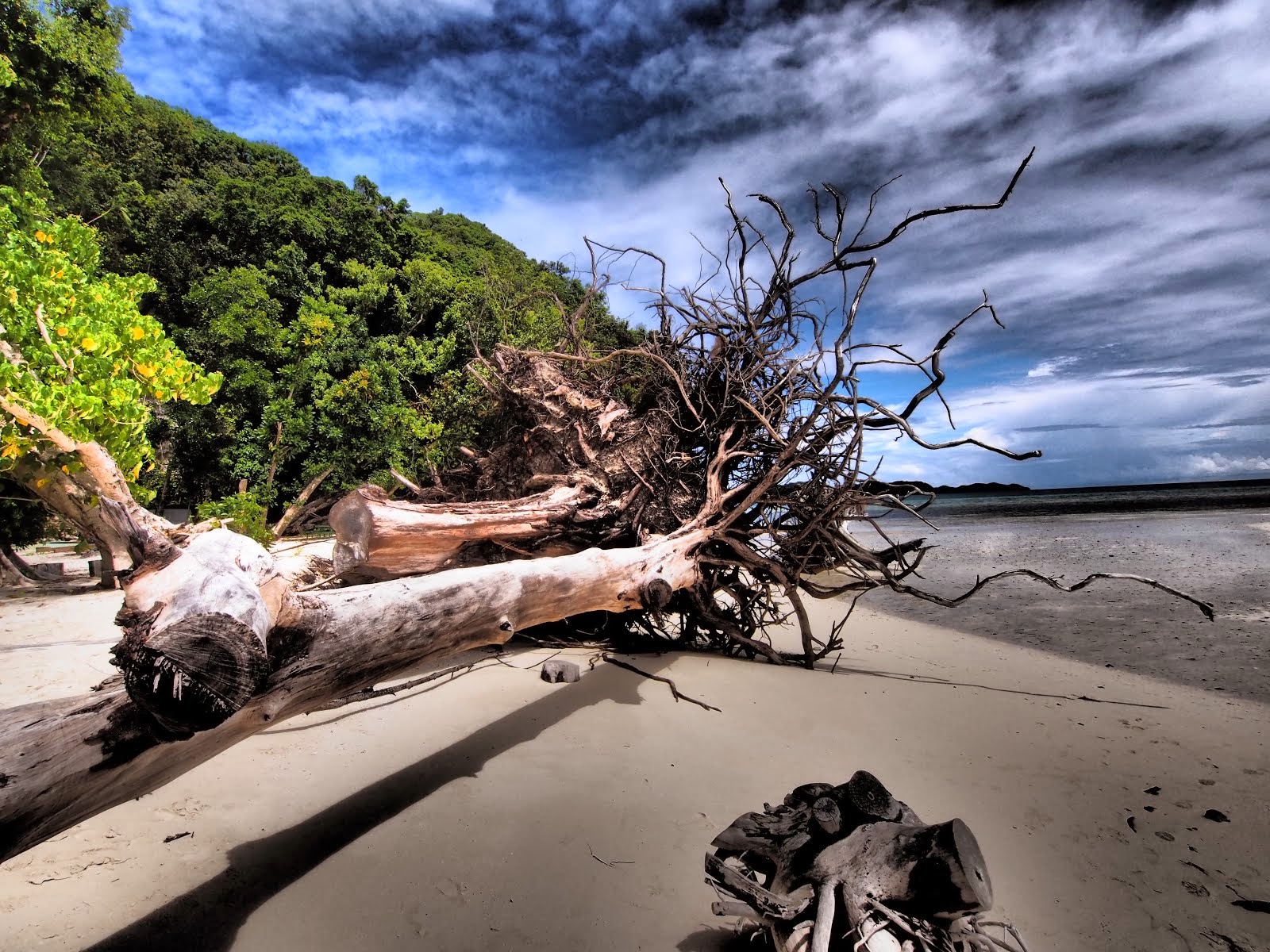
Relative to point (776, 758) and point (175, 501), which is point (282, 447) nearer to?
point (175, 501)

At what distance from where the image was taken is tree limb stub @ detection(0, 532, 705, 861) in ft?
4.36

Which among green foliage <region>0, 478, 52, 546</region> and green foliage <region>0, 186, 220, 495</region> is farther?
green foliage <region>0, 478, 52, 546</region>

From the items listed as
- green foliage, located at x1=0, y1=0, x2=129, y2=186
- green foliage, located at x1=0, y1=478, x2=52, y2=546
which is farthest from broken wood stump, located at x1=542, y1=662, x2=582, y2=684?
green foliage, located at x1=0, y1=0, x2=129, y2=186

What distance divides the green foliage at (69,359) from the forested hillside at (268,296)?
3441 mm

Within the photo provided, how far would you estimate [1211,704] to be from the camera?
13.3 feet

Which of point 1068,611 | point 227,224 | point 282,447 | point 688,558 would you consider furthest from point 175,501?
point 1068,611

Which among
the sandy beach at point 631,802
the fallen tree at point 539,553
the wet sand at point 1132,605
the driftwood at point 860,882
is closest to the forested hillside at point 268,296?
the fallen tree at point 539,553

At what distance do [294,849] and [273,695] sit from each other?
1167 millimetres

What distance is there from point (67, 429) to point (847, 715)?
22.9ft

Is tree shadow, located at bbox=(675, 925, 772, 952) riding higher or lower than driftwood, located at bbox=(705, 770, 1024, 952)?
lower

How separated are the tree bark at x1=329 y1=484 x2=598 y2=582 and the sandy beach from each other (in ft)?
3.30

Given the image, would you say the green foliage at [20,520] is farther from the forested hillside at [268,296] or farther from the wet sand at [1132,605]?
the wet sand at [1132,605]

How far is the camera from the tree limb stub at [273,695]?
1.33 m

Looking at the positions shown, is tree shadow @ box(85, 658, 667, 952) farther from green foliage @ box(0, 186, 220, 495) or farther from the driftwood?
green foliage @ box(0, 186, 220, 495)
